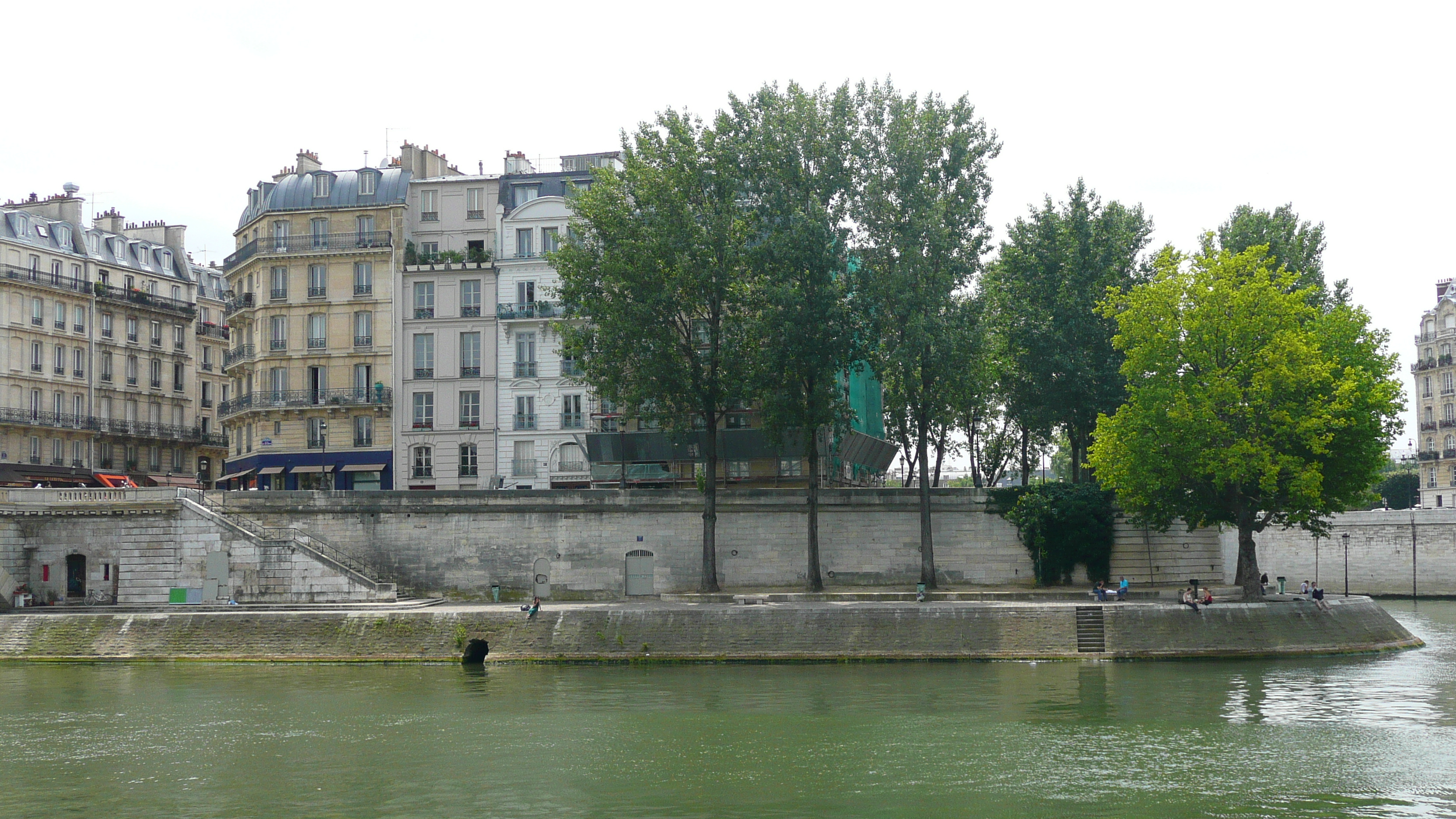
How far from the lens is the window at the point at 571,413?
2501 inches

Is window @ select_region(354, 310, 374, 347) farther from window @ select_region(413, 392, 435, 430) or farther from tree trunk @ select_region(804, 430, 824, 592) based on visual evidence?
tree trunk @ select_region(804, 430, 824, 592)

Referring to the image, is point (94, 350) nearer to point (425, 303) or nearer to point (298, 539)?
point (425, 303)

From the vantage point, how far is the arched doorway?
54.3 meters

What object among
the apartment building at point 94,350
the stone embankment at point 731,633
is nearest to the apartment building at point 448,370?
the stone embankment at point 731,633

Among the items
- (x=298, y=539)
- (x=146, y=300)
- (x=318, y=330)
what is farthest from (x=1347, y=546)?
(x=146, y=300)

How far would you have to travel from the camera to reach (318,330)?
2576 inches

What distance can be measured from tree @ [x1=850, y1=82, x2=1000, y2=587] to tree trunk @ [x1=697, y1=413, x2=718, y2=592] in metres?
6.57

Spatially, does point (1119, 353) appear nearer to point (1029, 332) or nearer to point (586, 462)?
point (1029, 332)

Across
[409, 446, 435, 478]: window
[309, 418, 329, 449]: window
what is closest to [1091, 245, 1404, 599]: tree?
[409, 446, 435, 478]: window

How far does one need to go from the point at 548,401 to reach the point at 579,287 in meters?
13.7

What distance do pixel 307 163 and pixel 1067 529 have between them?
41355 mm

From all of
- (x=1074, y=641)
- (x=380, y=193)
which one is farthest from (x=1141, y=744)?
(x=380, y=193)

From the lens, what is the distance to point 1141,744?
1138 inches

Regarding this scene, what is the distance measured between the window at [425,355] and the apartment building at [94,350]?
22686mm
